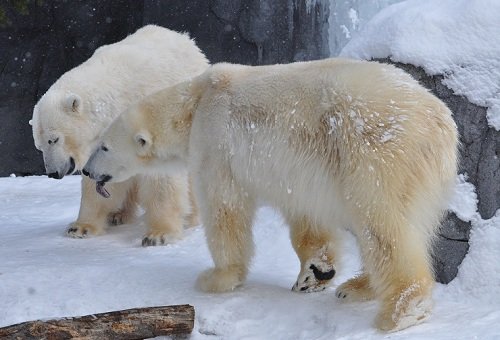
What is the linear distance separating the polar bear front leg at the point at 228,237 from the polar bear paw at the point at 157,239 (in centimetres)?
114

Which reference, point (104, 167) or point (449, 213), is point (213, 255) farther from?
point (449, 213)

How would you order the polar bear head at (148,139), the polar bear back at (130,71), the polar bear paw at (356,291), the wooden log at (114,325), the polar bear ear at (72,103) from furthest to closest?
the polar bear back at (130,71) < the polar bear ear at (72,103) < the polar bear head at (148,139) < the polar bear paw at (356,291) < the wooden log at (114,325)

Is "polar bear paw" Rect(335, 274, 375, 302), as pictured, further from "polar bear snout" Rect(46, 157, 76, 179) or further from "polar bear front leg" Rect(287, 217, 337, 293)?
"polar bear snout" Rect(46, 157, 76, 179)

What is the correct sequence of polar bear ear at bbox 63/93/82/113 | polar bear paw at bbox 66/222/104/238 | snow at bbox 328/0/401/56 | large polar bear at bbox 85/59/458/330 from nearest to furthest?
large polar bear at bbox 85/59/458/330, polar bear ear at bbox 63/93/82/113, polar bear paw at bbox 66/222/104/238, snow at bbox 328/0/401/56

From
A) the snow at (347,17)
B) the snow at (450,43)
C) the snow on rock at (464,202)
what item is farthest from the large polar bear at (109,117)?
the snow at (347,17)

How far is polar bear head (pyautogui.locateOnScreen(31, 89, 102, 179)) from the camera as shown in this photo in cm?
502

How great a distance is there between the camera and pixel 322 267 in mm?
3902

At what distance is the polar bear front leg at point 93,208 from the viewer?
542cm

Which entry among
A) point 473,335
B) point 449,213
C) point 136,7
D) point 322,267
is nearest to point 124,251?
point 322,267

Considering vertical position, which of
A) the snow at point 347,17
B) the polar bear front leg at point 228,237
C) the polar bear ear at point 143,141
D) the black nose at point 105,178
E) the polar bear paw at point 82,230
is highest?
the snow at point 347,17

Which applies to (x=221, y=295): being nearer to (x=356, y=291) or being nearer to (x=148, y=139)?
(x=356, y=291)

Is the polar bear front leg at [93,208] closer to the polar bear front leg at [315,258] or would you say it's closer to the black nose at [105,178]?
the black nose at [105,178]

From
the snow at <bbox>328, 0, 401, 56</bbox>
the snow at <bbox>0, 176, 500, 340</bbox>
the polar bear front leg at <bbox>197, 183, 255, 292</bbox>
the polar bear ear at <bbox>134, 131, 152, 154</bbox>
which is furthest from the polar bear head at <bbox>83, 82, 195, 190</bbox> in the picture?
the snow at <bbox>328, 0, 401, 56</bbox>

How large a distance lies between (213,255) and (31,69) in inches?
325
